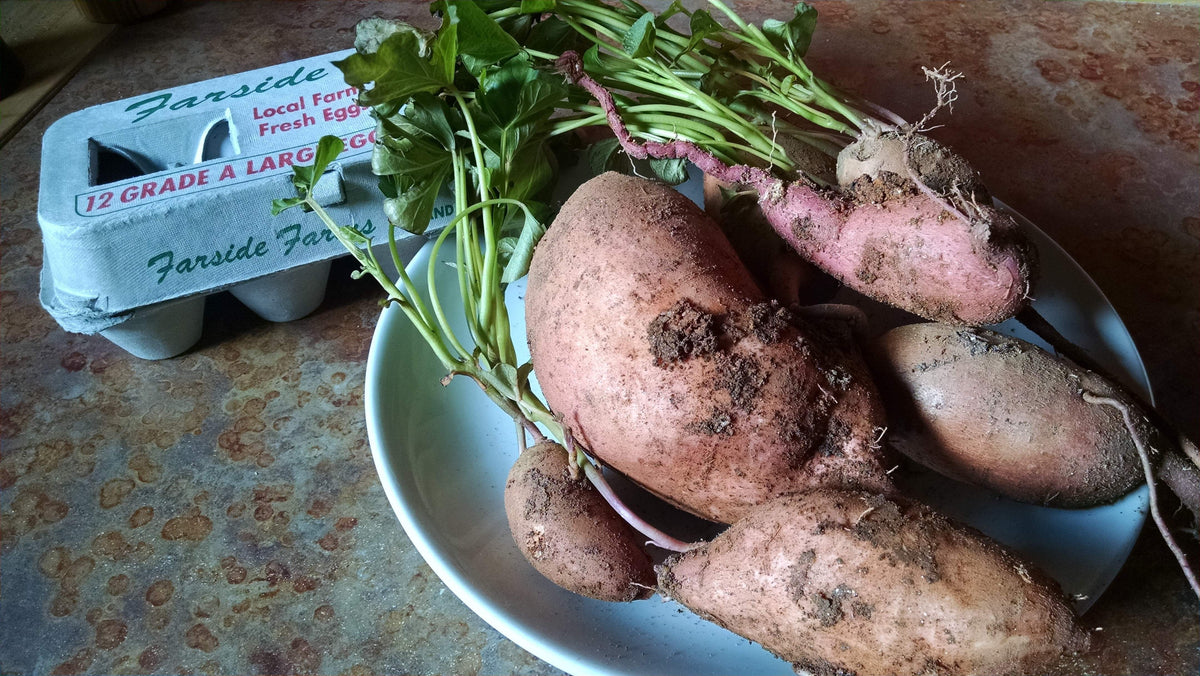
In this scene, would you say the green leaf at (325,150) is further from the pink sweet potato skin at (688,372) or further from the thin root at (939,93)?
the thin root at (939,93)

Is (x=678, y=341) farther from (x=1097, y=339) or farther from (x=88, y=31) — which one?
(x=88, y=31)

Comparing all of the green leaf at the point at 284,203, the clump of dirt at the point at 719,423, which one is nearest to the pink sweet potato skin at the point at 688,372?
the clump of dirt at the point at 719,423

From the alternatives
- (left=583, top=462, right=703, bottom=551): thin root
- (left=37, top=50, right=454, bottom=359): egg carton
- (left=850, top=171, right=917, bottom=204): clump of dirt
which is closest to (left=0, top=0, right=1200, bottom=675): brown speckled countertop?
(left=37, top=50, right=454, bottom=359): egg carton

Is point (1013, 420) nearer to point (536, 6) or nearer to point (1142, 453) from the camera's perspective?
point (1142, 453)

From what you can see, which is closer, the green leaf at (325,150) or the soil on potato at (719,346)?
the soil on potato at (719,346)

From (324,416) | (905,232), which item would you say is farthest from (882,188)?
(324,416)
